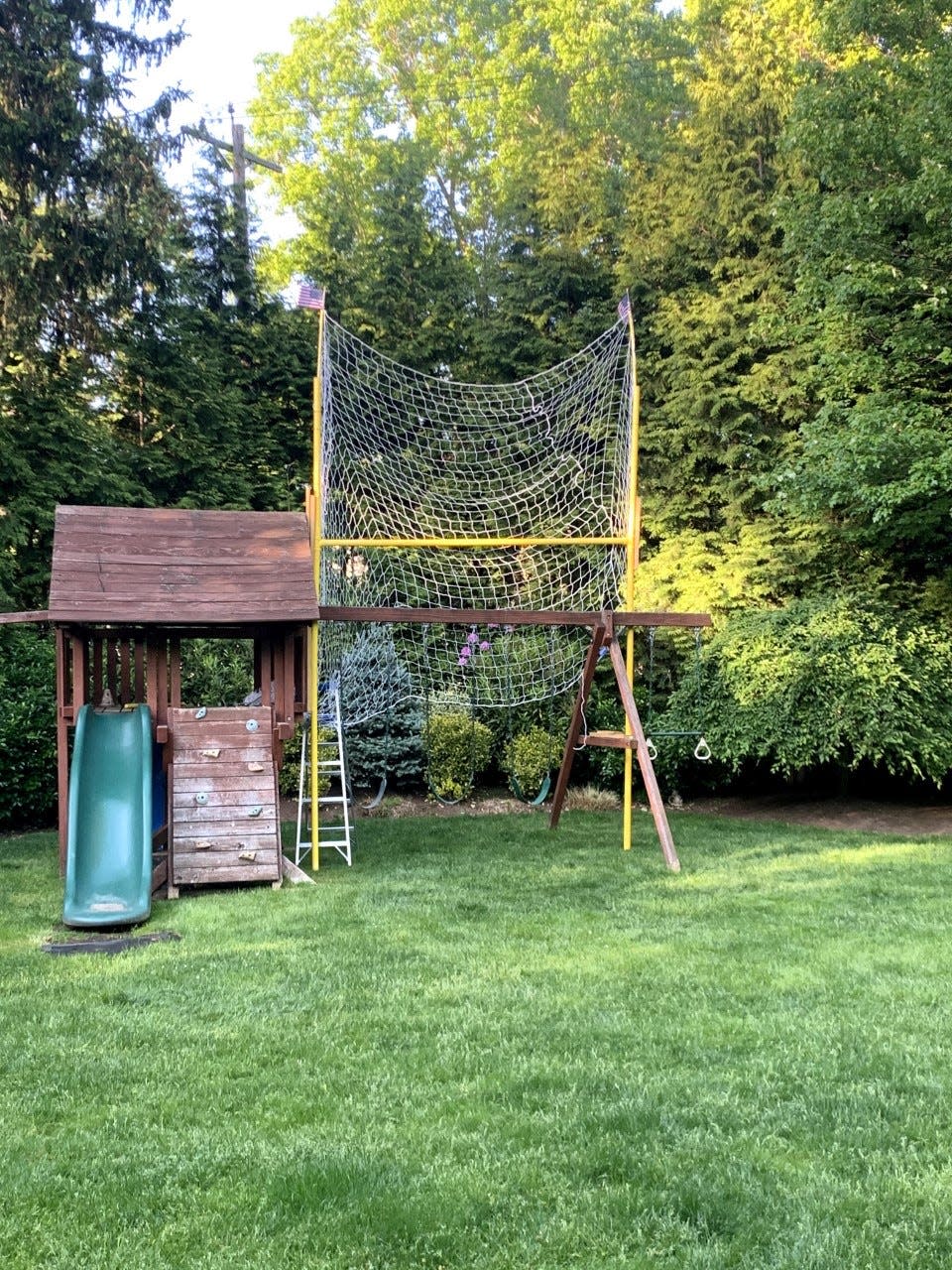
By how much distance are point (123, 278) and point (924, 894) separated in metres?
10.7

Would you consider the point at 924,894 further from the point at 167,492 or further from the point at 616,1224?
the point at 167,492

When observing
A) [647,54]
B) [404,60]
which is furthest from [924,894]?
[404,60]

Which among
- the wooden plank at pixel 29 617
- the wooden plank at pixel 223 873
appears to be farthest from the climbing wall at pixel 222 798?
the wooden plank at pixel 29 617

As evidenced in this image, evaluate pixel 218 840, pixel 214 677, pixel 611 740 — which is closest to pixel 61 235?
pixel 214 677

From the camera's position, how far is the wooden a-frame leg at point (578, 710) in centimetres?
743

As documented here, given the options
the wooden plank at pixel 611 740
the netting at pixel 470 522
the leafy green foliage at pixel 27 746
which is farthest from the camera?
the netting at pixel 470 522

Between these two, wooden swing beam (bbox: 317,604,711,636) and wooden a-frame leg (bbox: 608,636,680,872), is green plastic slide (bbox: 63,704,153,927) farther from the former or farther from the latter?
wooden a-frame leg (bbox: 608,636,680,872)

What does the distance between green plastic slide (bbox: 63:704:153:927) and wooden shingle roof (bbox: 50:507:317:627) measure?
714 mm

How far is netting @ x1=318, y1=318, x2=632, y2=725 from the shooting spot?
29.5 ft

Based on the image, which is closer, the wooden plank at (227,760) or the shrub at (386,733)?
the wooden plank at (227,760)

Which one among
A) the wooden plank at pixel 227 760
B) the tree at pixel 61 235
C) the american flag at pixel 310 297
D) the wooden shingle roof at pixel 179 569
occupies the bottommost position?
the wooden plank at pixel 227 760

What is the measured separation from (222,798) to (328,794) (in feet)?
11.3

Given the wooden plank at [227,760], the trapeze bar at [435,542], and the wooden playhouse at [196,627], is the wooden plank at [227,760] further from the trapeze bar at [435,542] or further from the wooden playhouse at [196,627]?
the trapeze bar at [435,542]

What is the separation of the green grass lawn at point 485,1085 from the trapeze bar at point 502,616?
2.03 m
